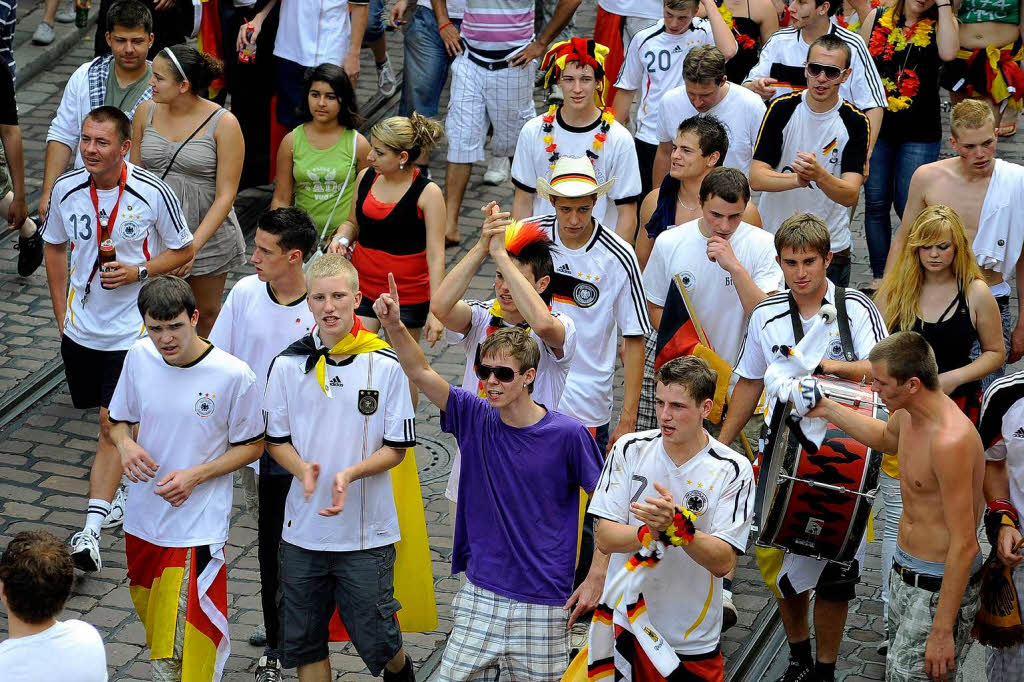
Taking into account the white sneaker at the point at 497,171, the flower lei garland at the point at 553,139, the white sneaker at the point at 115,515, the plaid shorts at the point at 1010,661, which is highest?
the flower lei garland at the point at 553,139

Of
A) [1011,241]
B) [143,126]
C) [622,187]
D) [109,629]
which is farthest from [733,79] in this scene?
[109,629]

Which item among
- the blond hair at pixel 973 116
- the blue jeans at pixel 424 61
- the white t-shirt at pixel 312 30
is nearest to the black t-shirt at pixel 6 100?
the white t-shirt at pixel 312 30

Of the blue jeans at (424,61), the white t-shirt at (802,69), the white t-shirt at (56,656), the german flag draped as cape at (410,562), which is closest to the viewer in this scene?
the white t-shirt at (56,656)

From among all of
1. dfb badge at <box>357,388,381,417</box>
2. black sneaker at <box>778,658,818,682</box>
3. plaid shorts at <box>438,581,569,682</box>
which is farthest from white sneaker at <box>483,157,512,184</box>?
plaid shorts at <box>438,581,569,682</box>

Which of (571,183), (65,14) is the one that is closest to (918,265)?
(571,183)

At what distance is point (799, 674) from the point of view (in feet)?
24.1

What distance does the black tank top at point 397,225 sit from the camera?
8812 mm

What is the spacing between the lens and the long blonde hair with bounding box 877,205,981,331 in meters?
7.50

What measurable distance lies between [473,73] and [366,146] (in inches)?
84.5

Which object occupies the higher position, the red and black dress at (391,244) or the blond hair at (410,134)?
the blond hair at (410,134)

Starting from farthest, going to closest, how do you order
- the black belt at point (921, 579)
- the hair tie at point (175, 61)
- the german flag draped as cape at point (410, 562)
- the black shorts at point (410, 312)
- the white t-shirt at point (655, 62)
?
the white t-shirt at point (655, 62), the hair tie at point (175, 61), the black shorts at point (410, 312), the german flag draped as cape at point (410, 562), the black belt at point (921, 579)

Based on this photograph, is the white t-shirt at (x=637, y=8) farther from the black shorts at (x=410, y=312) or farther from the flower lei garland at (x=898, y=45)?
the black shorts at (x=410, y=312)

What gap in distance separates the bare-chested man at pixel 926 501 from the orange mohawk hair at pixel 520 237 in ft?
5.60

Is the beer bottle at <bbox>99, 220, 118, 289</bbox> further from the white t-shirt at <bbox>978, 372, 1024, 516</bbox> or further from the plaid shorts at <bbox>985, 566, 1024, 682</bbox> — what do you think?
the plaid shorts at <bbox>985, 566, 1024, 682</bbox>
